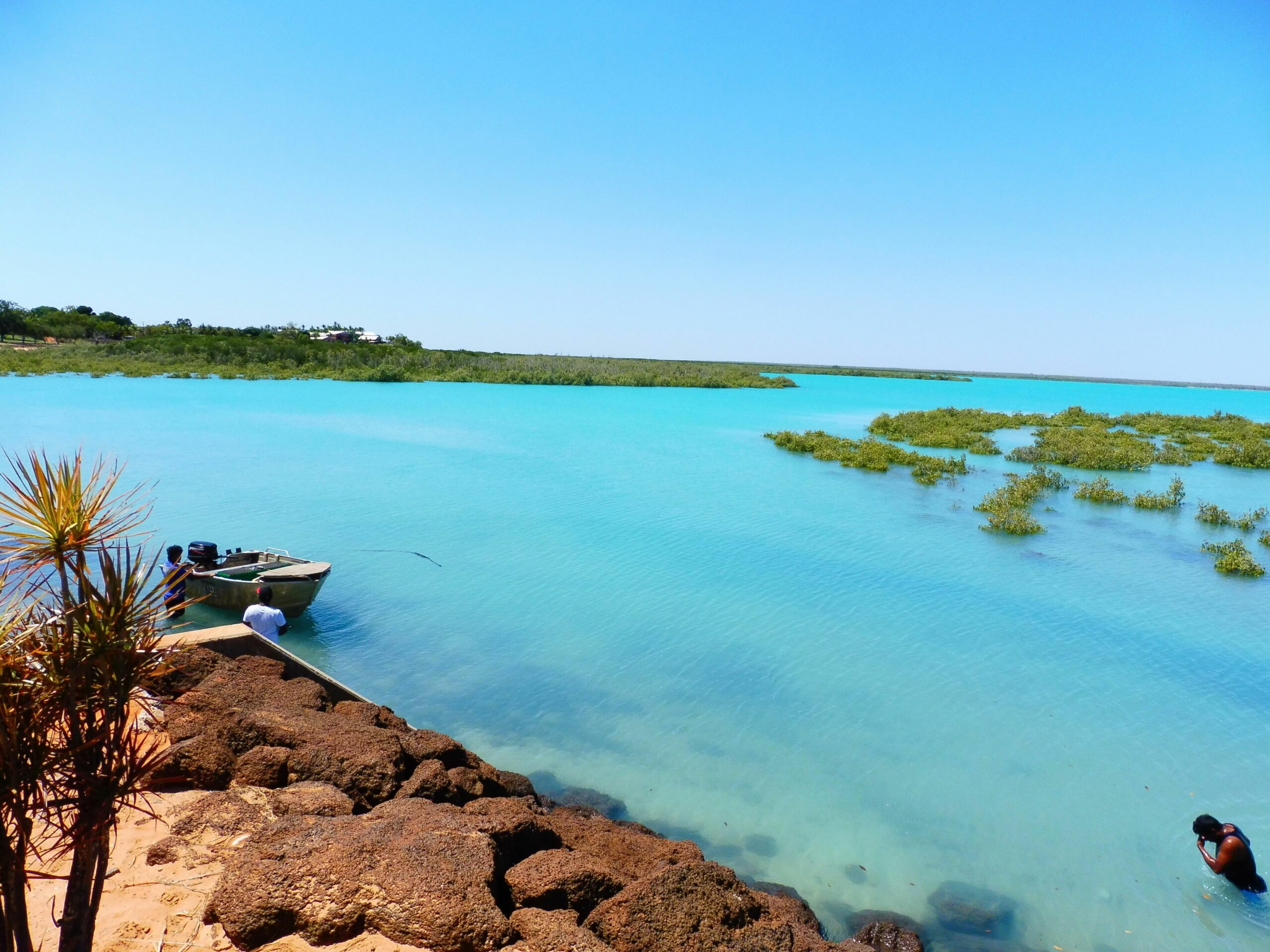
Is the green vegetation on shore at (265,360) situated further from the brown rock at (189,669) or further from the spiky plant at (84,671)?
the spiky plant at (84,671)

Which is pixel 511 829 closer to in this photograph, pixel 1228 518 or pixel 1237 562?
pixel 1237 562

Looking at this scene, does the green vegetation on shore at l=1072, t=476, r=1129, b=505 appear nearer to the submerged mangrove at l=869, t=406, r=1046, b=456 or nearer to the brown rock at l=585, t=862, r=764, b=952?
the submerged mangrove at l=869, t=406, r=1046, b=456

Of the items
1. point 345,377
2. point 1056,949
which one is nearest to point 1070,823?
point 1056,949

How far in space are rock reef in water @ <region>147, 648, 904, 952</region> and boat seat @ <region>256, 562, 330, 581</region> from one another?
15.4 ft

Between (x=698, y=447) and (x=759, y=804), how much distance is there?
2749 centimetres

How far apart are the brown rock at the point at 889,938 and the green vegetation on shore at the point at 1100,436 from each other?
31.1 meters

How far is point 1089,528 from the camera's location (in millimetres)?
20953

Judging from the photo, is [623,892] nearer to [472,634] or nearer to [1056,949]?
[1056,949]

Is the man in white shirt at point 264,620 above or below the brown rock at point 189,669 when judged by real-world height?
below

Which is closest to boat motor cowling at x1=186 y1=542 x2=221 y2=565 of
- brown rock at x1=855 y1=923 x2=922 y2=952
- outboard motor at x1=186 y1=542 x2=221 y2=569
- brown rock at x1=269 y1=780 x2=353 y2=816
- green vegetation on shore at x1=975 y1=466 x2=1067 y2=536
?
outboard motor at x1=186 y1=542 x2=221 y2=569

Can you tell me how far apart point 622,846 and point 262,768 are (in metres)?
2.87

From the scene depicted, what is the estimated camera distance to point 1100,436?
3966 cm

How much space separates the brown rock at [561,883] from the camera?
177 inches

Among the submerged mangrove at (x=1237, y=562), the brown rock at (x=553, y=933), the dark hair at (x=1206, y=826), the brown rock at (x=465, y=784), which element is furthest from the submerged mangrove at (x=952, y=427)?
the brown rock at (x=553, y=933)
